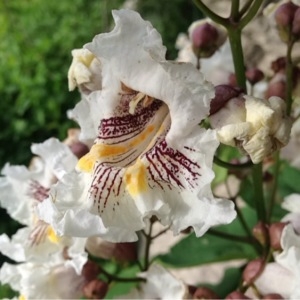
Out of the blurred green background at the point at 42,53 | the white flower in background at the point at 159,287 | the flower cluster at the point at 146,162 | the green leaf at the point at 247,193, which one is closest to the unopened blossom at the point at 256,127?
the flower cluster at the point at 146,162

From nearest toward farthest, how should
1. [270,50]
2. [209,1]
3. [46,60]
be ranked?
1. [270,50]
2. [209,1]
3. [46,60]

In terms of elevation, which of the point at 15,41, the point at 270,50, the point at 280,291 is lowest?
the point at 280,291

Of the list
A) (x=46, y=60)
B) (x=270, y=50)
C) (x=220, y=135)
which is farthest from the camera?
(x=46, y=60)

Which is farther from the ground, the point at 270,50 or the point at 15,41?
the point at 15,41

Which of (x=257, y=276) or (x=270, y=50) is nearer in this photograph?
(x=257, y=276)

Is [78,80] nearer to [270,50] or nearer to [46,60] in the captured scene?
[270,50]

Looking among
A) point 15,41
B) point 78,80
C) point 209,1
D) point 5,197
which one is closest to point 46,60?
point 15,41

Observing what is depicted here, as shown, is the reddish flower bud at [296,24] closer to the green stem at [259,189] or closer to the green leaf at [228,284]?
the green stem at [259,189]
